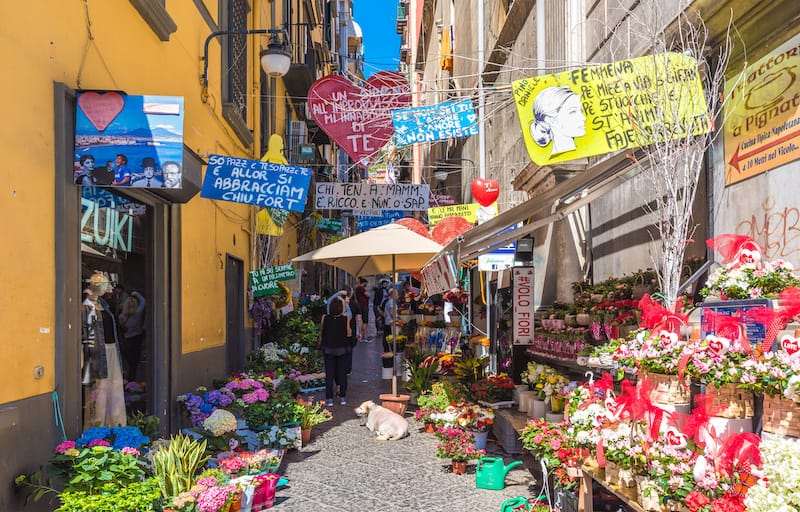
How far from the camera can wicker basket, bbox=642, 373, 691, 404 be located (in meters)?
4.57

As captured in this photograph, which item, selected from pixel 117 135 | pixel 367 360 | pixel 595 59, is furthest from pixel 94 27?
pixel 367 360

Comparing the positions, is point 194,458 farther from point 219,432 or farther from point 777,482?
point 777,482

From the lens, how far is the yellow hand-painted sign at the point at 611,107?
18.5 feet

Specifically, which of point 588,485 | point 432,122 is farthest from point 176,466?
point 432,122

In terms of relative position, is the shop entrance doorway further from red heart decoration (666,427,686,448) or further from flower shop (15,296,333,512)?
red heart decoration (666,427,686,448)

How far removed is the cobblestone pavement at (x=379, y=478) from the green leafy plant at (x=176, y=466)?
0.92 meters

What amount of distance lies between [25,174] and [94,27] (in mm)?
1916

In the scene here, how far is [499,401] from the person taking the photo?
884 centimetres

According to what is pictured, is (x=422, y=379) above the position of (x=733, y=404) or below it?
below

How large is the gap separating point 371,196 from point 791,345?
33.2 ft

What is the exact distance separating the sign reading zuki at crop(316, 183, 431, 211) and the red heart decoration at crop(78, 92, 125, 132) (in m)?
7.46

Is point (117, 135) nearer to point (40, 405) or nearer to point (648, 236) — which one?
point (40, 405)

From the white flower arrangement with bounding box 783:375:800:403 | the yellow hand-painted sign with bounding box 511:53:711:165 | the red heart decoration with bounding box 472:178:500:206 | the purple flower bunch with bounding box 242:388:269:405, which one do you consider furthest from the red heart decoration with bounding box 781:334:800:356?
the red heart decoration with bounding box 472:178:500:206

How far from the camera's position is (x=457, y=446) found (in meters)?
7.49
